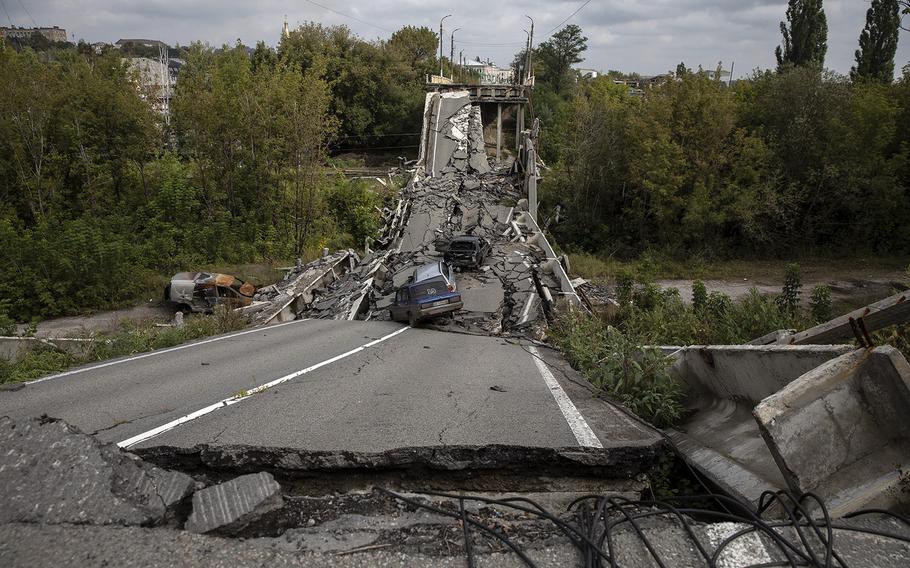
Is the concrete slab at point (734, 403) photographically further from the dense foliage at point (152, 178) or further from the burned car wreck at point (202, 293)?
the dense foliage at point (152, 178)

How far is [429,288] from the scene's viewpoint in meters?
15.7

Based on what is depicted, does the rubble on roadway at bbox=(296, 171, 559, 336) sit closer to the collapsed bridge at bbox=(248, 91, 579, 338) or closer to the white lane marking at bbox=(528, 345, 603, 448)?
the collapsed bridge at bbox=(248, 91, 579, 338)

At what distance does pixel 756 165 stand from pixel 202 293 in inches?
1145

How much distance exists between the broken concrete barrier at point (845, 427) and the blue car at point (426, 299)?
11.3 m

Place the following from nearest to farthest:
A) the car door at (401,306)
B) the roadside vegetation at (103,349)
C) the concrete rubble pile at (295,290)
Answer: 1. the roadside vegetation at (103,349)
2. the car door at (401,306)
3. the concrete rubble pile at (295,290)

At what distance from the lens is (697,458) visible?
587cm

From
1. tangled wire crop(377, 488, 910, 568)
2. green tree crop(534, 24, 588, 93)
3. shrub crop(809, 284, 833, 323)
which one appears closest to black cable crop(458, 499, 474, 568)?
tangled wire crop(377, 488, 910, 568)

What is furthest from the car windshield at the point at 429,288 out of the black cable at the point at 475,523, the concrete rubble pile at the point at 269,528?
the concrete rubble pile at the point at 269,528

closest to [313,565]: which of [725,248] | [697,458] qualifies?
[697,458]

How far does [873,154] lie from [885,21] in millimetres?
15518

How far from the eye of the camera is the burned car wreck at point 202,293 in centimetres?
2084

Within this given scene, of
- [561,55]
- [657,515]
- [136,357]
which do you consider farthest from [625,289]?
[561,55]

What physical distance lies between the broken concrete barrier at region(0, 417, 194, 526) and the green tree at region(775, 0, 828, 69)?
46337 mm

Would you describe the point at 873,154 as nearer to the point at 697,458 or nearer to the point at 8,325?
the point at 697,458
